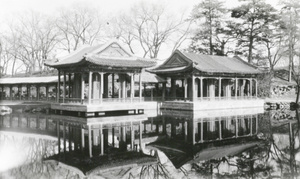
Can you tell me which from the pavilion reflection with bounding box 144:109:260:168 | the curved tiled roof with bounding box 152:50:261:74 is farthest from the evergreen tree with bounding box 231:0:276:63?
the pavilion reflection with bounding box 144:109:260:168

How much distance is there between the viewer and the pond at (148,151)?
886 cm

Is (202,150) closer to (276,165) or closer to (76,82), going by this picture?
(276,165)

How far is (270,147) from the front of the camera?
12.3 m

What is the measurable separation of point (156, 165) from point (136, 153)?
168 cm

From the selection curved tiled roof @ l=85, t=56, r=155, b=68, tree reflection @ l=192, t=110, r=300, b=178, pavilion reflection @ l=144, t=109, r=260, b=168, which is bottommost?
tree reflection @ l=192, t=110, r=300, b=178

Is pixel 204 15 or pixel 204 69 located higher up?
pixel 204 15

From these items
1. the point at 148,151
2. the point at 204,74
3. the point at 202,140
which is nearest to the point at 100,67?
the point at 204,74

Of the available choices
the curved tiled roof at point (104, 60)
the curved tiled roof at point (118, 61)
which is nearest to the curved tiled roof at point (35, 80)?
the curved tiled roof at point (104, 60)

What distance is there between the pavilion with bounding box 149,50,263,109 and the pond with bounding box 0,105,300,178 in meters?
10.9

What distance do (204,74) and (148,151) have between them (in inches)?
735

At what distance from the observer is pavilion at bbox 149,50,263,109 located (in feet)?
93.2

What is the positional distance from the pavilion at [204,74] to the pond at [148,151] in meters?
10.9

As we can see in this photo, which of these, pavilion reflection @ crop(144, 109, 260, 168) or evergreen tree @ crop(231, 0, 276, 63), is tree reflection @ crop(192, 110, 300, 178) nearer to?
pavilion reflection @ crop(144, 109, 260, 168)

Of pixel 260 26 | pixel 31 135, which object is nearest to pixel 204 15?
pixel 260 26
